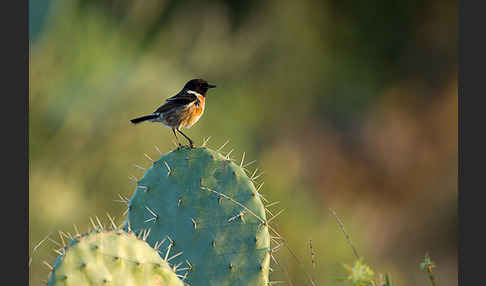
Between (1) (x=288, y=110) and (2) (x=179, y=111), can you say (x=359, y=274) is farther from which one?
(1) (x=288, y=110)

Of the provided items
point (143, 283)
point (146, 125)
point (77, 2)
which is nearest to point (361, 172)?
point (146, 125)

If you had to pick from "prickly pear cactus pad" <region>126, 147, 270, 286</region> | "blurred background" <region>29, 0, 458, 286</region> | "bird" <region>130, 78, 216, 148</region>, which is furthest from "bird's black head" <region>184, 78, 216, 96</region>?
"blurred background" <region>29, 0, 458, 286</region>

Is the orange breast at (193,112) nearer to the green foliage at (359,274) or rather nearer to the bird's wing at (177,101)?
the bird's wing at (177,101)

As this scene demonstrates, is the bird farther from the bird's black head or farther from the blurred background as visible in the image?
the blurred background

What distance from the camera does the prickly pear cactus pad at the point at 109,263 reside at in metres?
1.20

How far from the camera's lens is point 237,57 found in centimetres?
505

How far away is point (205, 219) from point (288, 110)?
345 centimetres

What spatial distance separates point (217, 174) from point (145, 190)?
0.19 metres

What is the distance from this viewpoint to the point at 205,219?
1.79 m

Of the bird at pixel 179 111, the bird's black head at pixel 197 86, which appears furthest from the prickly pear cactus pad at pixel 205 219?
the bird's black head at pixel 197 86

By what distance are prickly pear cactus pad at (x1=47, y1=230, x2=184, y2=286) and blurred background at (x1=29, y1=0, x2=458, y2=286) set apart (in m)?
2.43

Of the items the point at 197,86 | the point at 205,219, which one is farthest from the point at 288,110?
the point at 205,219

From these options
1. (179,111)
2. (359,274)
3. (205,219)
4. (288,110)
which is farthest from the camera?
(288,110)

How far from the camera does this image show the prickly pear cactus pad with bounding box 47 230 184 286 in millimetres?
1199
